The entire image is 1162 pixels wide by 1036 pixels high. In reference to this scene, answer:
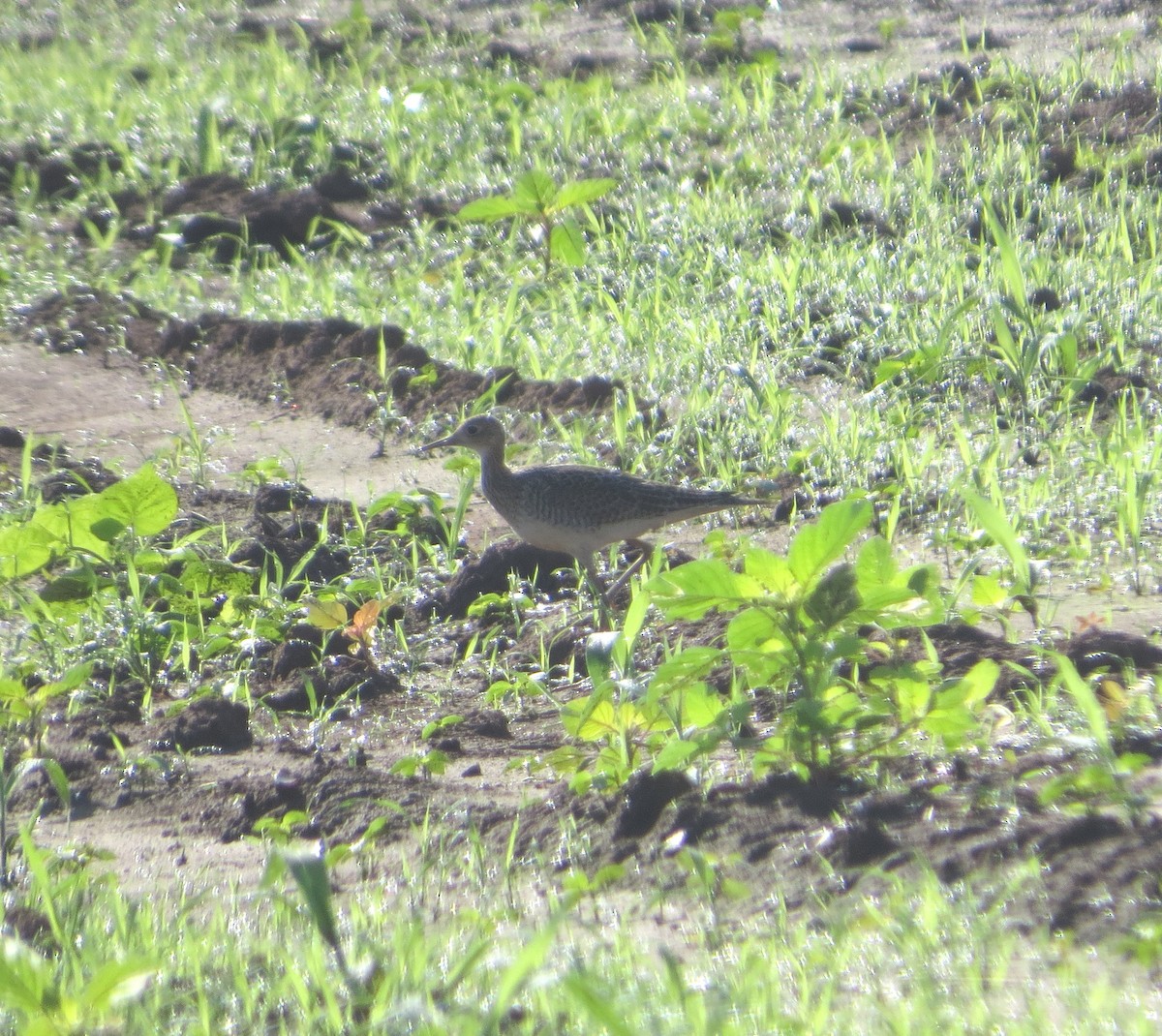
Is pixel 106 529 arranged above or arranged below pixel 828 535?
below

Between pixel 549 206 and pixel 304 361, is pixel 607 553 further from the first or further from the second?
pixel 549 206

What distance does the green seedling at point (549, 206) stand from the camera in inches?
328

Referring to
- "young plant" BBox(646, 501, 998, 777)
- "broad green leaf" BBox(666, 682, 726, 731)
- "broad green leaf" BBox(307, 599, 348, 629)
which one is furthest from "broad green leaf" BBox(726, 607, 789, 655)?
"broad green leaf" BBox(307, 599, 348, 629)

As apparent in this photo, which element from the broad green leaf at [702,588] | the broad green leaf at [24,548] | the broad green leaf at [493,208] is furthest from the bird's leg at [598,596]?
the broad green leaf at [493,208]

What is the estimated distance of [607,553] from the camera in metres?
6.40

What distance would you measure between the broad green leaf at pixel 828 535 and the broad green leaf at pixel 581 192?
519 cm

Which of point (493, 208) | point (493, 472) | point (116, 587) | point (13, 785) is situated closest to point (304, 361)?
point (493, 208)

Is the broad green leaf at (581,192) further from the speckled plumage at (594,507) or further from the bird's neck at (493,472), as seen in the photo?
the speckled plumage at (594,507)

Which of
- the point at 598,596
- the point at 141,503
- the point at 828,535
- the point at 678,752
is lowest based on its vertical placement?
the point at 598,596

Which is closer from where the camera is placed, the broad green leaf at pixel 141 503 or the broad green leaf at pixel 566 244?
the broad green leaf at pixel 141 503

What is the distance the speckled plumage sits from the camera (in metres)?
5.64

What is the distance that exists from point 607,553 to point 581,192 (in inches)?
108

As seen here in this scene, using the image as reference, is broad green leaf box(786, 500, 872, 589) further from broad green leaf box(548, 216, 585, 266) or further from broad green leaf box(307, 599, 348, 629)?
broad green leaf box(548, 216, 585, 266)

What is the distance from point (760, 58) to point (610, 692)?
784 cm
